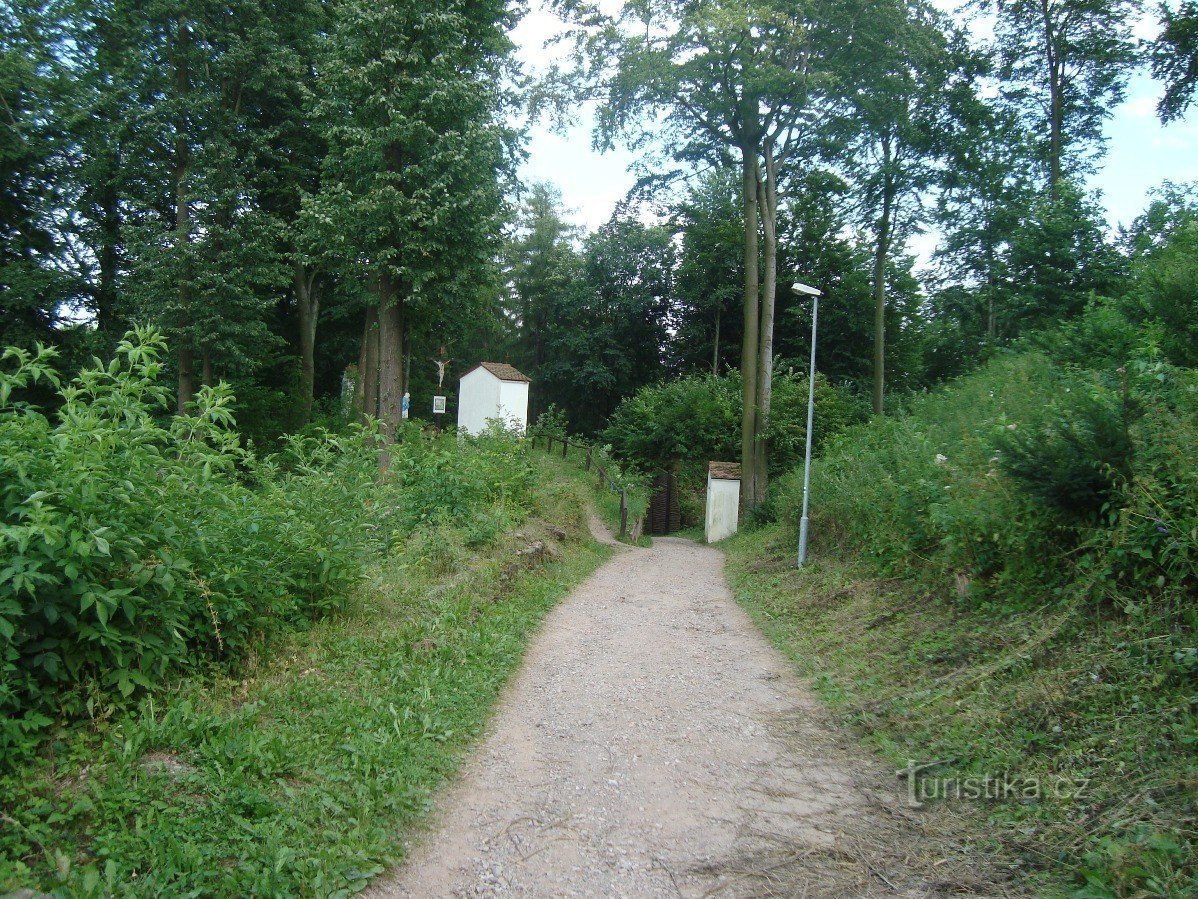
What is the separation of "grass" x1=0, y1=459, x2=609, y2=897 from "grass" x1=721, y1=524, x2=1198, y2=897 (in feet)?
10.4

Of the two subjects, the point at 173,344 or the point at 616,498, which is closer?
the point at 173,344

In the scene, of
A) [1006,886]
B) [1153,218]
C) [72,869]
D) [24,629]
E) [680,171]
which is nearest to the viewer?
[72,869]

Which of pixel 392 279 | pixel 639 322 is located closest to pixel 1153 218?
pixel 392 279

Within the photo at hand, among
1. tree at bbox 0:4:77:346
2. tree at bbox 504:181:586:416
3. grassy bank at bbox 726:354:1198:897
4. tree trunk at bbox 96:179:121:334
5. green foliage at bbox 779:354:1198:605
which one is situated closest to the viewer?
grassy bank at bbox 726:354:1198:897

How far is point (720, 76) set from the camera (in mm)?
22562

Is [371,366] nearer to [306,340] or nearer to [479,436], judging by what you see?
[306,340]

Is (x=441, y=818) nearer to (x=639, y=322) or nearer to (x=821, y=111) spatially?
(x=821, y=111)

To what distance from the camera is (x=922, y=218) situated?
2961 centimetres

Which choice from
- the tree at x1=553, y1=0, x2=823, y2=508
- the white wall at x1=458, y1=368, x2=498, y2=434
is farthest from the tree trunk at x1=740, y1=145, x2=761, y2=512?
the white wall at x1=458, y1=368, x2=498, y2=434

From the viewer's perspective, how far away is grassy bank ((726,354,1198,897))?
12.9 ft

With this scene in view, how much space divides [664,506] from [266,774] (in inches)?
1251

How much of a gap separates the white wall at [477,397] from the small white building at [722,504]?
1106cm

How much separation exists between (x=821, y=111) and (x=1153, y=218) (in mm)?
9281

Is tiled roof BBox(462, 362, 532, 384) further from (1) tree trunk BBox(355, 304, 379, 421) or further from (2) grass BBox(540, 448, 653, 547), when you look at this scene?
(1) tree trunk BBox(355, 304, 379, 421)
